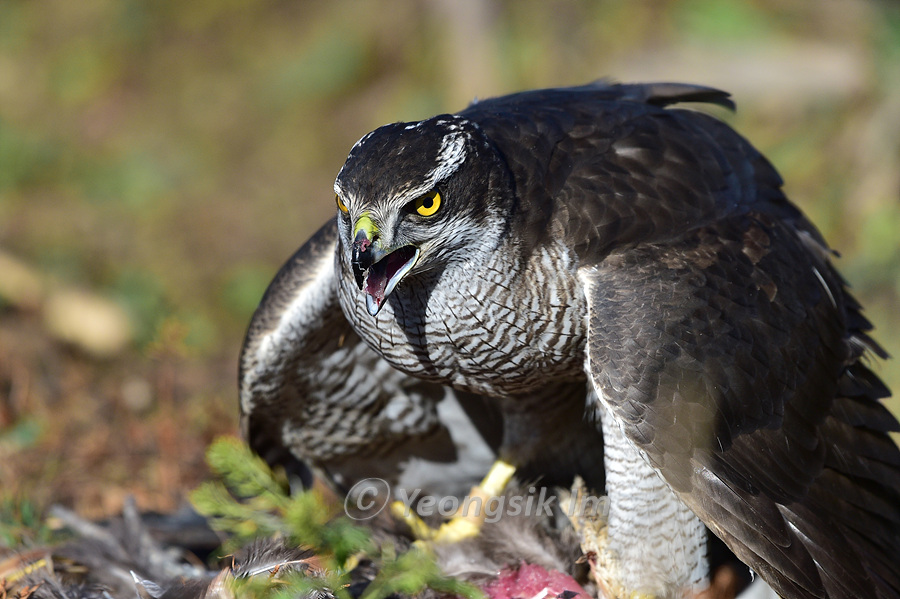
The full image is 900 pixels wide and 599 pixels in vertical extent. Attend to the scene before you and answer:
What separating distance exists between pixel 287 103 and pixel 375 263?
21.9 ft

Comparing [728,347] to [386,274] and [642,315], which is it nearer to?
[642,315]

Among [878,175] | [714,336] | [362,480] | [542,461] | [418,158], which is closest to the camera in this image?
[418,158]

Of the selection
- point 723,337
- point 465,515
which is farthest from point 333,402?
point 723,337

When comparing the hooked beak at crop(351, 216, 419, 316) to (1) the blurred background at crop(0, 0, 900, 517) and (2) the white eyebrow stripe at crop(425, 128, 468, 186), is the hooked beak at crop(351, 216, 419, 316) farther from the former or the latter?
(1) the blurred background at crop(0, 0, 900, 517)

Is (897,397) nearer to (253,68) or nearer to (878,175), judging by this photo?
(878,175)

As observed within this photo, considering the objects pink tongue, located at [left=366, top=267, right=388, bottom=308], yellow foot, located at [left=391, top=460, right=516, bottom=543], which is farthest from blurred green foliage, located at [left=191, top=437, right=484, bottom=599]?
pink tongue, located at [left=366, top=267, right=388, bottom=308]

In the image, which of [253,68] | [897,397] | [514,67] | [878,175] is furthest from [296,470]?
[253,68]

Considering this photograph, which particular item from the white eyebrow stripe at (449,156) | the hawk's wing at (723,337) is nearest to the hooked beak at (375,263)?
the white eyebrow stripe at (449,156)

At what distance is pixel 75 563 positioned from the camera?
139 inches

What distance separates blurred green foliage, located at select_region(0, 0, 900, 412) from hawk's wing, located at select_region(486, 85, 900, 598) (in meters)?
2.23

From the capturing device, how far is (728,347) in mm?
2887

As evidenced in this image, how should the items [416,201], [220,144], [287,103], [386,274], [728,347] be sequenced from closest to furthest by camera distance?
[416,201]
[386,274]
[728,347]
[220,144]
[287,103]

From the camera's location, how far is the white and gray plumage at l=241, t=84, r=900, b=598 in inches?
108

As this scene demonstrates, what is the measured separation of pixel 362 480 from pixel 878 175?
4420 mm
